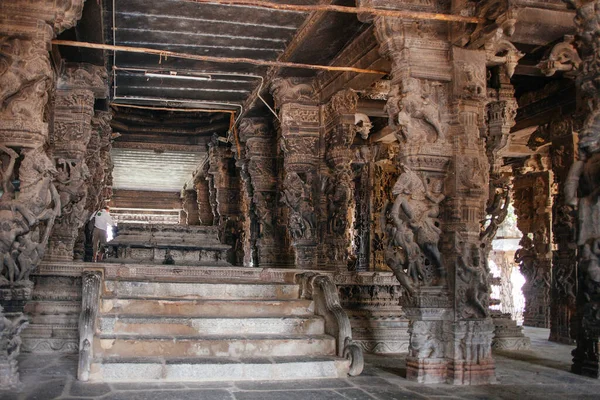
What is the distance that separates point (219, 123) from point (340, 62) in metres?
6.51

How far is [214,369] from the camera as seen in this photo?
19.4 feet

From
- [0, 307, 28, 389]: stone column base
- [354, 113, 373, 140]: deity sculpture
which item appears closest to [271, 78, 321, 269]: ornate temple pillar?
[354, 113, 373, 140]: deity sculpture

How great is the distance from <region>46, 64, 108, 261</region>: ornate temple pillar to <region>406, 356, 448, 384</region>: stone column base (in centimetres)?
523

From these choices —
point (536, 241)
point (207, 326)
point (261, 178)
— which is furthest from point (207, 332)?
point (536, 241)

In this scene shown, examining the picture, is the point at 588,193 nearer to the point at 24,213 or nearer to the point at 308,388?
the point at 308,388

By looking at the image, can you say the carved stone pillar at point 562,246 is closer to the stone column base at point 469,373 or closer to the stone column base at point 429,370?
the stone column base at point 469,373

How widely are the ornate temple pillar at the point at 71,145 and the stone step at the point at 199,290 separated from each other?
6.89ft

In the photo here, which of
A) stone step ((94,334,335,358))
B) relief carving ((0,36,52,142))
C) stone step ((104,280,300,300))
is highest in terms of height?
relief carving ((0,36,52,142))

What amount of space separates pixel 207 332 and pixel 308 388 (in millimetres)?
1456

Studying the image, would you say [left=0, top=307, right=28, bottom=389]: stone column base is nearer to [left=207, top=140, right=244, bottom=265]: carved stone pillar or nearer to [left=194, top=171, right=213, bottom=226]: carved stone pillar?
[left=207, top=140, right=244, bottom=265]: carved stone pillar

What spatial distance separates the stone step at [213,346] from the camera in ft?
20.0

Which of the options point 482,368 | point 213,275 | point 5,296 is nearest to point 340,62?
point 213,275

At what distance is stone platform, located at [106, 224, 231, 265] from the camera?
443 inches

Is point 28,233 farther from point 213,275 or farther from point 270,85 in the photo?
point 270,85
